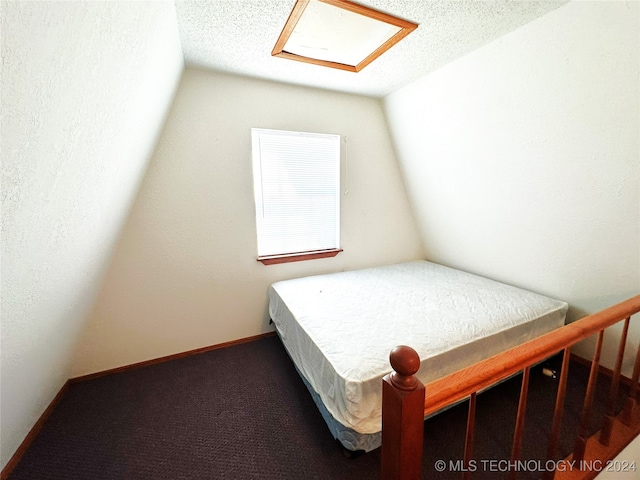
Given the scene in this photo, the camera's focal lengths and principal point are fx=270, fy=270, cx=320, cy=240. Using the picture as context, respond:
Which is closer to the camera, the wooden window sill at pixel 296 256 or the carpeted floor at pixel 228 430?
the carpeted floor at pixel 228 430

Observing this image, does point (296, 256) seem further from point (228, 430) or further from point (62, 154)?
point (62, 154)

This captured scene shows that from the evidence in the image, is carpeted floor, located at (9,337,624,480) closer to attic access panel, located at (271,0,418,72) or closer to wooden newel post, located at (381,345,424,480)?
wooden newel post, located at (381,345,424,480)

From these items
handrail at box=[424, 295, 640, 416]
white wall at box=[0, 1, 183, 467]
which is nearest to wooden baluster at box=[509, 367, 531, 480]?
handrail at box=[424, 295, 640, 416]

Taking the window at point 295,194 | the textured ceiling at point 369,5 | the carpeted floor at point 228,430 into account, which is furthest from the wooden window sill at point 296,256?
the textured ceiling at point 369,5

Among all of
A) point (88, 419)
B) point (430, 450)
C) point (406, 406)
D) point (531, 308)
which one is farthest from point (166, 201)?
point (531, 308)

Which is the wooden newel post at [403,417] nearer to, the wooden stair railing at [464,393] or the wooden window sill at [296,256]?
the wooden stair railing at [464,393]

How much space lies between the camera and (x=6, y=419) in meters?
1.26

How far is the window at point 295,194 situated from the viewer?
7.70ft

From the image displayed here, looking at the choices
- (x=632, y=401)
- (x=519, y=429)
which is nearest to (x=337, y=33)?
(x=519, y=429)

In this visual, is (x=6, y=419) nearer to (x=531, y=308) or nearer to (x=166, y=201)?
(x=166, y=201)

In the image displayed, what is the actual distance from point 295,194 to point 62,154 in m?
A: 1.75

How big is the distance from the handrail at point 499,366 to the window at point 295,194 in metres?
1.88

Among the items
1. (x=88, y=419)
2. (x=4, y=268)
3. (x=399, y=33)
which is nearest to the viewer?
(x=4, y=268)

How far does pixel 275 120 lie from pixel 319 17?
95cm
